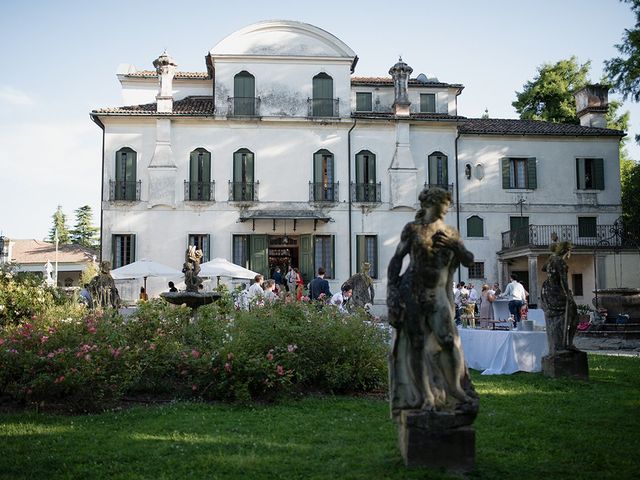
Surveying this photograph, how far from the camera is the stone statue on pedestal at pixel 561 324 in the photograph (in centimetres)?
1077

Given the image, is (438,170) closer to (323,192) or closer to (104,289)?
(323,192)

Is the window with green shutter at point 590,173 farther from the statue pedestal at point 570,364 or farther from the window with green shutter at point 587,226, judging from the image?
the statue pedestal at point 570,364

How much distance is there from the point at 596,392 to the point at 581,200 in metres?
23.3

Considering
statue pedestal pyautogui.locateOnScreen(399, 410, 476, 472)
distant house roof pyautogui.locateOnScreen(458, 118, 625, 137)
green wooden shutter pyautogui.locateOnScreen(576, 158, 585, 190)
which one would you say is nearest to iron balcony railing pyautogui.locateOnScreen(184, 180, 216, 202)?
distant house roof pyautogui.locateOnScreen(458, 118, 625, 137)

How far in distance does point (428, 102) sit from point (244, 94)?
943cm

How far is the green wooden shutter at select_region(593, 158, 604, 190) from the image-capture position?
3098 centimetres

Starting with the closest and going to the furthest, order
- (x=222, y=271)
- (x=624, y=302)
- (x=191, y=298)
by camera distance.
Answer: (x=191, y=298)
(x=624, y=302)
(x=222, y=271)

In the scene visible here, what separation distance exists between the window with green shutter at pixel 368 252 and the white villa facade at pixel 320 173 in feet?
0.16

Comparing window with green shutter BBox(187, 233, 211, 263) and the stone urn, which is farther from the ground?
window with green shutter BBox(187, 233, 211, 263)

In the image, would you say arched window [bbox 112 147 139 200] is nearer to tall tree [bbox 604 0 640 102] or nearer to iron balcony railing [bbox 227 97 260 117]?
iron balcony railing [bbox 227 97 260 117]

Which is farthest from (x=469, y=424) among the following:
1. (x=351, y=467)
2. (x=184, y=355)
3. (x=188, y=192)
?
(x=188, y=192)

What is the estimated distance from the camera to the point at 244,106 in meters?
29.0

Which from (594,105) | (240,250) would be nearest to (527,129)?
(594,105)

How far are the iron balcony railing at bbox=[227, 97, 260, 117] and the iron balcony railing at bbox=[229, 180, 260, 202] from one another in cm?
321
